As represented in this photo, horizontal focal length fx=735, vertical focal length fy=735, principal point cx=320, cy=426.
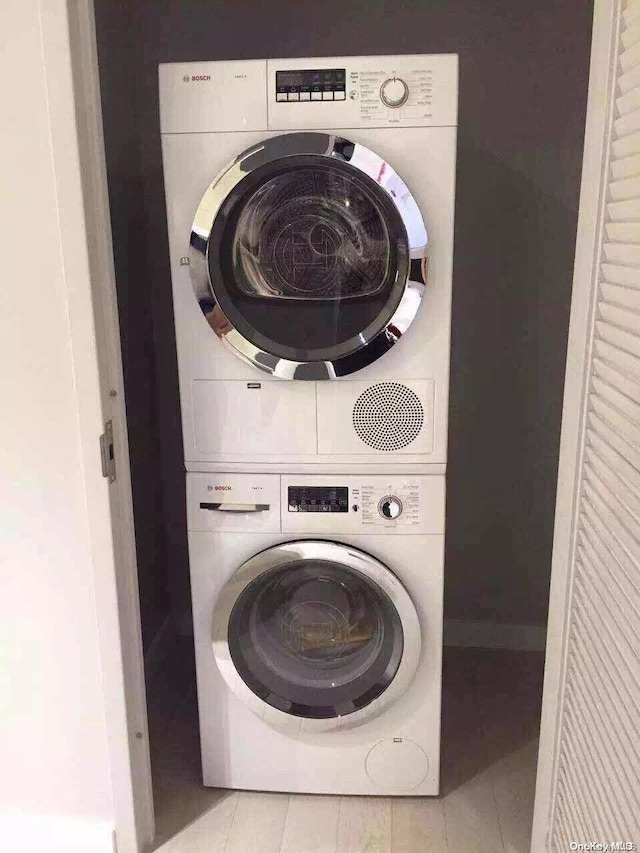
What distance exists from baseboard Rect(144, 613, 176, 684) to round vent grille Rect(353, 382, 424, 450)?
115cm

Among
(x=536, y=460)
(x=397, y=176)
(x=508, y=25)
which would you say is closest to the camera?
(x=397, y=176)

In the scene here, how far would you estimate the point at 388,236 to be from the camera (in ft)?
5.04

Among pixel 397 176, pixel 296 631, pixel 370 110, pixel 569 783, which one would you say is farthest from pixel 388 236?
pixel 569 783

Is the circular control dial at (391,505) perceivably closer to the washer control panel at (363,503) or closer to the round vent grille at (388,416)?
the washer control panel at (363,503)

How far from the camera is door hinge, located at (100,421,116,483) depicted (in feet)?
4.75

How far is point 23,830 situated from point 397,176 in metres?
1.67

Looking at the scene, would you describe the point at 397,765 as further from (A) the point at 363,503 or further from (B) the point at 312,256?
(B) the point at 312,256

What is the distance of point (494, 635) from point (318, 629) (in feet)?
3.04

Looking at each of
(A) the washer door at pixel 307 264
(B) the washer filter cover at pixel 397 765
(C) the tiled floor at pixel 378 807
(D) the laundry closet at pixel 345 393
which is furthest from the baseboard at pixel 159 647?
(A) the washer door at pixel 307 264

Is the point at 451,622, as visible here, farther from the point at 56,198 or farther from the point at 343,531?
the point at 56,198

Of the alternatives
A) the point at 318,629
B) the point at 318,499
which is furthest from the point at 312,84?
the point at 318,629

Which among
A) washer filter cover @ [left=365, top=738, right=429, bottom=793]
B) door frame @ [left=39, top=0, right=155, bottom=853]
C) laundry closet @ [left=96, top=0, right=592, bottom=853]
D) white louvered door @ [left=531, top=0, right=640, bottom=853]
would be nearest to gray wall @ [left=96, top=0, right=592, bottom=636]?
laundry closet @ [left=96, top=0, right=592, bottom=853]

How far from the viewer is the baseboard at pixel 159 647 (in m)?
2.30

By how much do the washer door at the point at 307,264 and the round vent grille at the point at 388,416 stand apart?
0.09m
